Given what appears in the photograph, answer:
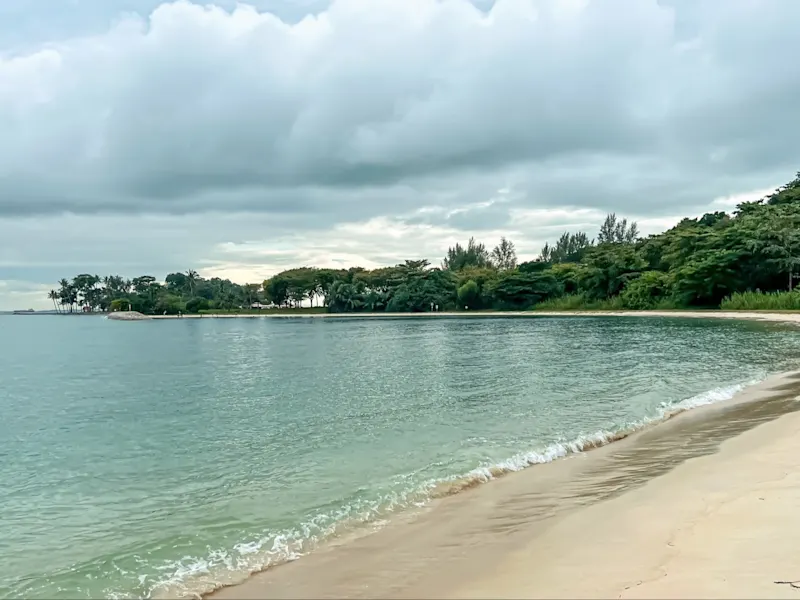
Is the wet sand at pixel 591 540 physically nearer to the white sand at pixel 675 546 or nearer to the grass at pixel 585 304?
the white sand at pixel 675 546

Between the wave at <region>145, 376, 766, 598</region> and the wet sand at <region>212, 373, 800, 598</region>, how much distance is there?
0.24 metres

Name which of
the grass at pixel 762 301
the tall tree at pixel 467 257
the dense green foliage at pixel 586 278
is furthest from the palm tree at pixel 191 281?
the grass at pixel 762 301

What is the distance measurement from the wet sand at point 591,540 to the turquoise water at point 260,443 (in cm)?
77

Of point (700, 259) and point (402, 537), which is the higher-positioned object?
point (700, 259)

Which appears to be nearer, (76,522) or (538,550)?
(538,550)

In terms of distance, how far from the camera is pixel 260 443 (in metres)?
12.7

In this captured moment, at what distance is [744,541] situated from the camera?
18.5ft

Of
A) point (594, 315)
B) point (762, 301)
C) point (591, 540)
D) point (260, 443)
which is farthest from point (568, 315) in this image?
point (591, 540)

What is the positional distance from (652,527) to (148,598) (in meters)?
5.42

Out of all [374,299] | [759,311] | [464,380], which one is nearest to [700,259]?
[759,311]

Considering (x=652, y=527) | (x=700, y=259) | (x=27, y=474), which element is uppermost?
(x=700, y=259)

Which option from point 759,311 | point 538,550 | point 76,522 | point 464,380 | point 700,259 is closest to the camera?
point 538,550

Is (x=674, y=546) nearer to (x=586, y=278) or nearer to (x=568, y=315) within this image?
(x=568, y=315)

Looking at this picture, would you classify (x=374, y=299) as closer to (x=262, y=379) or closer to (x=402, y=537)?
(x=262, y=379)
